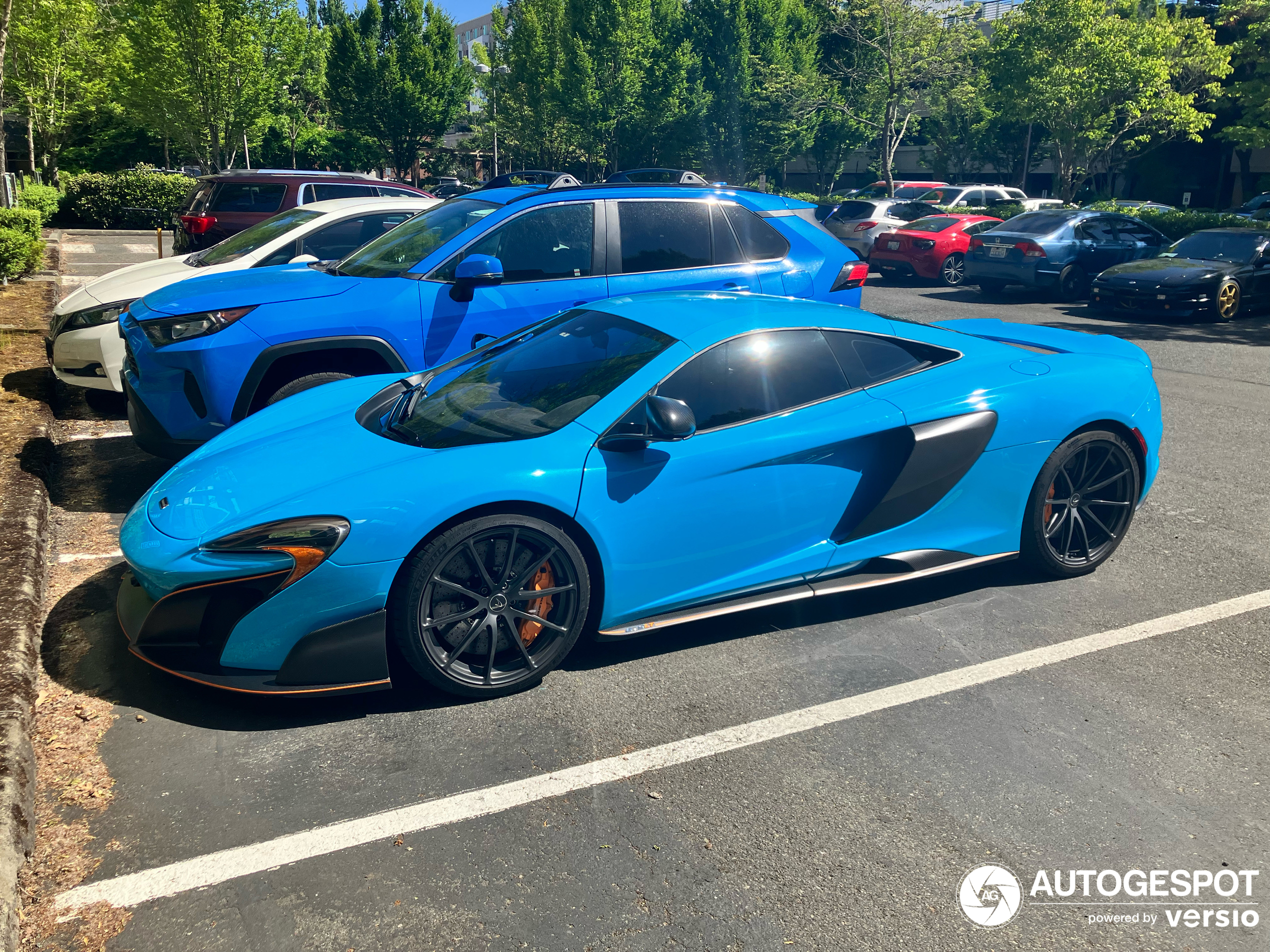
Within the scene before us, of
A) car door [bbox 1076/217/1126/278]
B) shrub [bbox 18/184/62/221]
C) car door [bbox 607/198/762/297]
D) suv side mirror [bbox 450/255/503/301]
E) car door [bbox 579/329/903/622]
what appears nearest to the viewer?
car door [bbox 579/329/903/622]

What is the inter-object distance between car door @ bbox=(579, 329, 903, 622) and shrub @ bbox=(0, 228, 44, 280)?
11.8 m

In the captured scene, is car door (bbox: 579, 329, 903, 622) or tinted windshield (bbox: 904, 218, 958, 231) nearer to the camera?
car door (bbox: 579, 329, 903, 622)

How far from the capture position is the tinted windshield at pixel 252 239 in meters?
8.73

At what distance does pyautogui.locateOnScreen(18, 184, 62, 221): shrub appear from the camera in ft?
74.2

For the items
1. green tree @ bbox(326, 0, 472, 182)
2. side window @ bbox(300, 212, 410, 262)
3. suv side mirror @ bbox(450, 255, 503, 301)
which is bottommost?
suv side mirror @ bbox(450, 255, 503, 301)

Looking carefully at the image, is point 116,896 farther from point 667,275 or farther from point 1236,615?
point 667,275

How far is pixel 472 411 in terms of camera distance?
4.11 meters

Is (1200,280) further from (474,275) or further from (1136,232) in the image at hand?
(474,275)

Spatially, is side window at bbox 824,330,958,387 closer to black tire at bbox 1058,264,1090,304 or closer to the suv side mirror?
the suv side mirror

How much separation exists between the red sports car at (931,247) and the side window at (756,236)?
11511mm

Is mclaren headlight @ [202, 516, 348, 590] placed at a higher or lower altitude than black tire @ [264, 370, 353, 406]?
lower

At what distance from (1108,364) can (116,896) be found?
4.64 meters

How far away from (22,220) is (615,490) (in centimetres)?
1464

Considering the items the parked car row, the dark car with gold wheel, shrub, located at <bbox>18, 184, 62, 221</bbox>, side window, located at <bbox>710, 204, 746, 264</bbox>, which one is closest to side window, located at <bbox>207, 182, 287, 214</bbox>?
the parked car row
